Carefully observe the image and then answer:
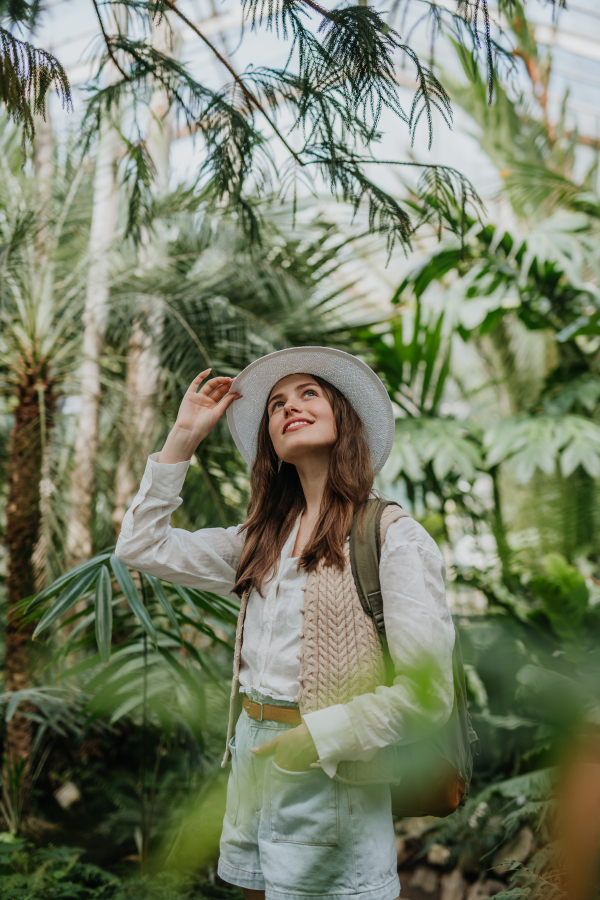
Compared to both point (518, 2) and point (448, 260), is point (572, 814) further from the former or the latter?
point (448, 260)

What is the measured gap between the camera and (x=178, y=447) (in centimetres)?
135

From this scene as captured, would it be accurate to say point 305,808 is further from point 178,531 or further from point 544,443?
point 544,443

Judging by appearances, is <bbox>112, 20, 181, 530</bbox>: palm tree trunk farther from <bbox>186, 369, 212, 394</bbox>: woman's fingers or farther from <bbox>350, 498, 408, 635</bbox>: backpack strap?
<bbox>350, 498, 408, 635</bbox>: backpack strap

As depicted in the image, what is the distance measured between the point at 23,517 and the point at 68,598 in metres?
1.31

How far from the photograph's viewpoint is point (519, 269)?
3773mm

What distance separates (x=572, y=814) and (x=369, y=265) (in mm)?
3036

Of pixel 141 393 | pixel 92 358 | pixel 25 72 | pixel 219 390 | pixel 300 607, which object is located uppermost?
pixel 25 72

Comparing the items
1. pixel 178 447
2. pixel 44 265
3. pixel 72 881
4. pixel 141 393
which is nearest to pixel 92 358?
pixel 141 393

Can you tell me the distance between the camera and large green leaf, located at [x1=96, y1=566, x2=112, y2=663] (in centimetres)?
148

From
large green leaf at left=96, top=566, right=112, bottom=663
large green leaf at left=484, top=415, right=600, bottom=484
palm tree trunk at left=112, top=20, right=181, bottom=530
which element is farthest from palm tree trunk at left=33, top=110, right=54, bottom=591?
large green leaf at left=484, top=415, right=600, bottom=484

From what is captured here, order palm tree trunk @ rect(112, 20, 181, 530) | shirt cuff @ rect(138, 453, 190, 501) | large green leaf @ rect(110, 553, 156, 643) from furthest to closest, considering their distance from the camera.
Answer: palm tree trunk @ rect(112, 20, 181, 530) < large green leaf @ rect(110, 553, 156, 643) < shirt cuff @ rect(138, 453, 190, 501)

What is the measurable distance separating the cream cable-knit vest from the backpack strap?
0.04 feet

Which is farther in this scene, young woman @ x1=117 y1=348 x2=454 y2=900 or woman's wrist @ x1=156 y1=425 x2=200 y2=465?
woman's wrist @ x1=156 y1=425 x2=200 y2=465

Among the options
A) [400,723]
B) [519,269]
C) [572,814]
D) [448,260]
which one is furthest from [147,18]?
[519,269]
